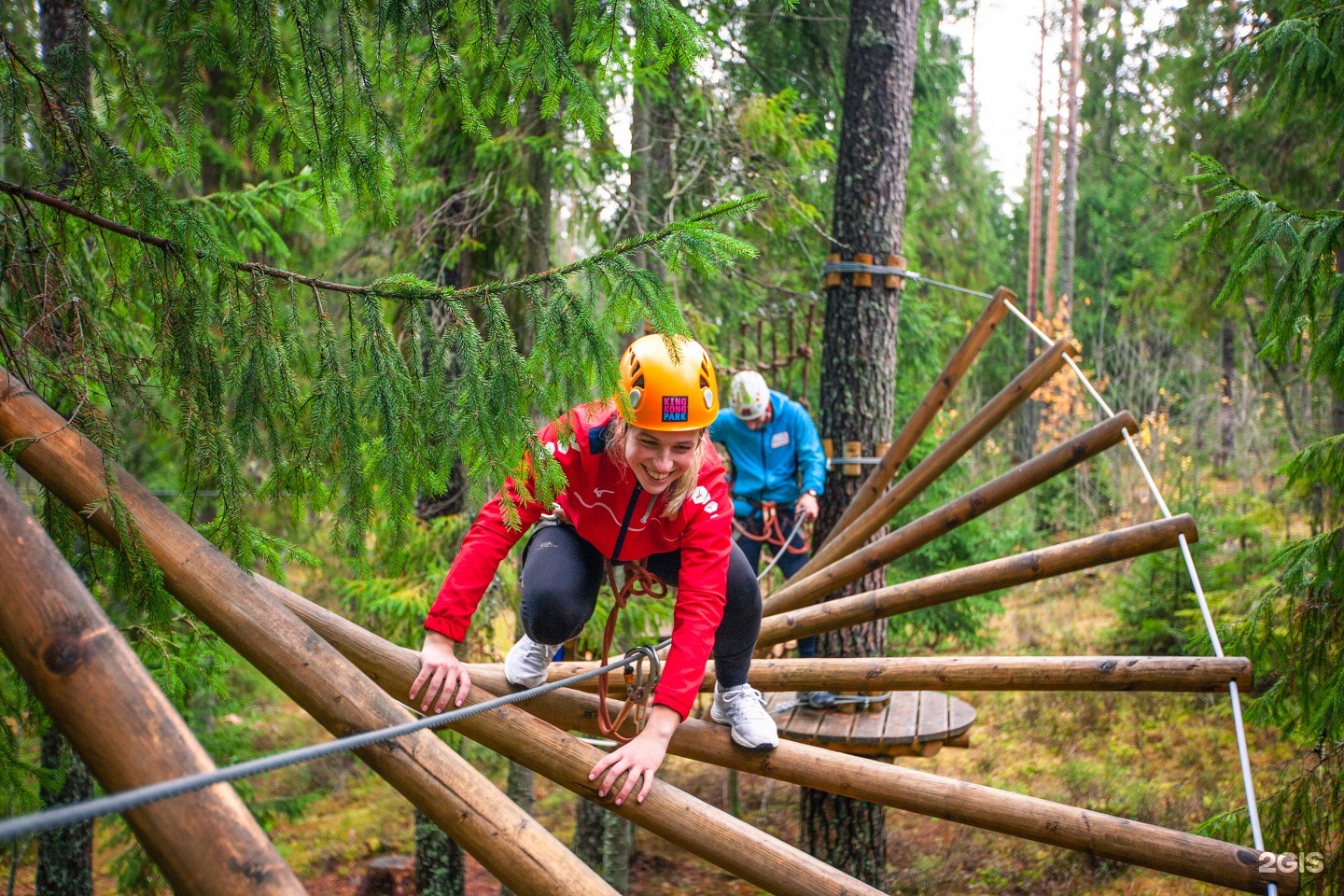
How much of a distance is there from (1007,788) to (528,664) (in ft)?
19.1

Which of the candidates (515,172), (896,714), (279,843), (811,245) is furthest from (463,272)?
(279,843)

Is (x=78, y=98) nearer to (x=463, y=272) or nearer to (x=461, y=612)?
(x=461, y=612)

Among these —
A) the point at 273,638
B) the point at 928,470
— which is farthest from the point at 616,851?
the point at 273,638

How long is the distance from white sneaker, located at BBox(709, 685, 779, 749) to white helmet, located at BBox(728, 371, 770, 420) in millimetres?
2546

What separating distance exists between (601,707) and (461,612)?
49 centimetres

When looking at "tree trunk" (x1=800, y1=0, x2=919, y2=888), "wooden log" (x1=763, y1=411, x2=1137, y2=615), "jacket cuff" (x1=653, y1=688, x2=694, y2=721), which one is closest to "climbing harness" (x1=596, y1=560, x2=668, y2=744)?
"jacket cuff" (x1=653, y1=688, x2=694, y2=721)

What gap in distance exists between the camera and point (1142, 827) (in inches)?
96.8

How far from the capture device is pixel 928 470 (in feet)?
15.5

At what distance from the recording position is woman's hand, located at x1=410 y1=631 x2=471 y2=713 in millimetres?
2412

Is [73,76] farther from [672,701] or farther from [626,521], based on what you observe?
[672,701]

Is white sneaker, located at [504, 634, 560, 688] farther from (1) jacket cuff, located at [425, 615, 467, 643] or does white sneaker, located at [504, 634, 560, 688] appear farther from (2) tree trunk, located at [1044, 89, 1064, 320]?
(2) tree trunk, located at [1044, 89, 1064, 320]

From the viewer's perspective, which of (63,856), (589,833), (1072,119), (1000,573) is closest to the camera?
(1000,573)

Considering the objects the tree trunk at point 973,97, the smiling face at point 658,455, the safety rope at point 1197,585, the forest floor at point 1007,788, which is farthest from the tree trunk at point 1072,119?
the smiling face at point 658,455

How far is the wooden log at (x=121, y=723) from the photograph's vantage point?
1324 mm
